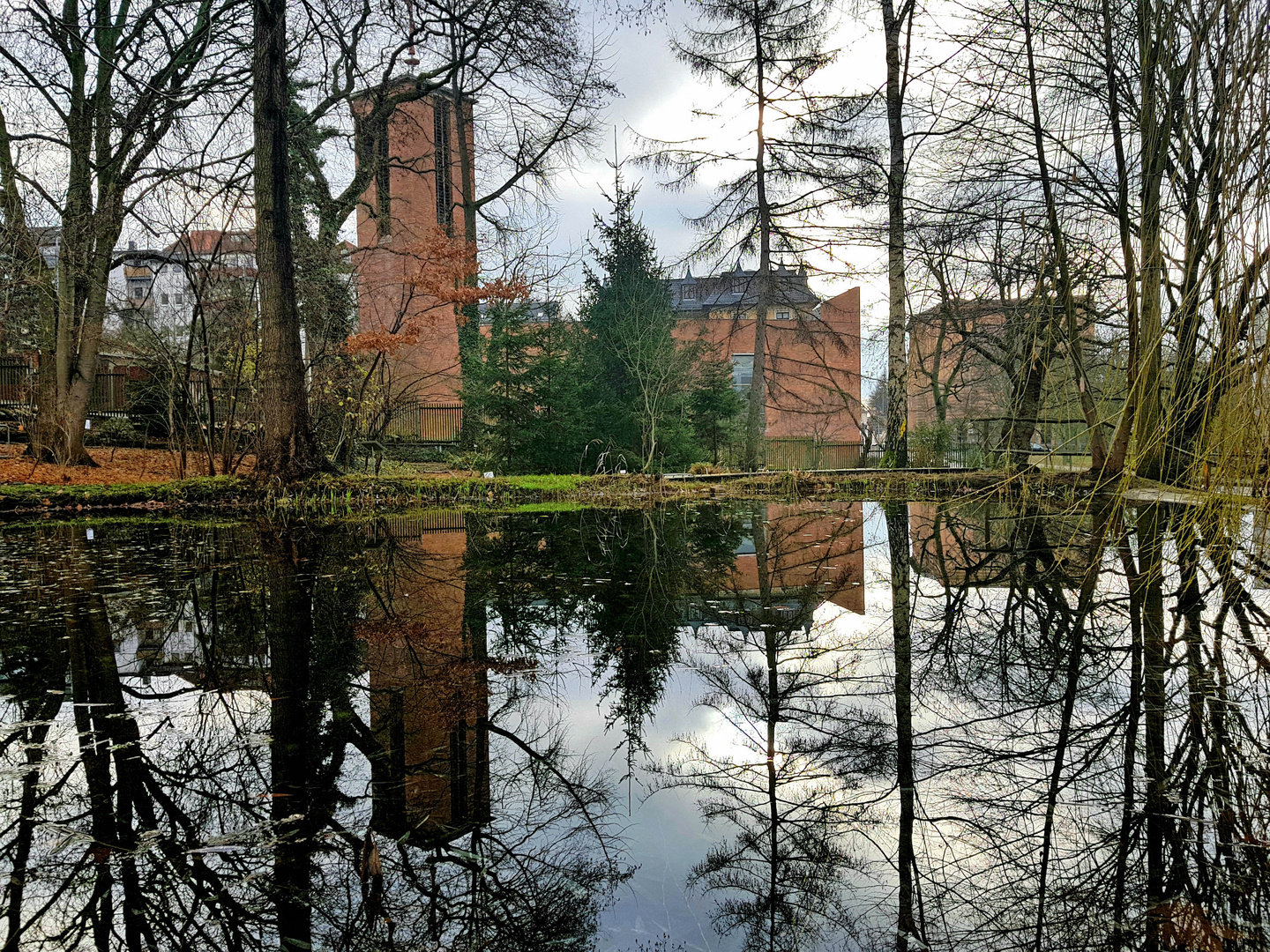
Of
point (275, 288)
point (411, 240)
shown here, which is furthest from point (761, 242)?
point (275, 288)

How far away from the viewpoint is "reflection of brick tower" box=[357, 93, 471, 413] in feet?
61.1

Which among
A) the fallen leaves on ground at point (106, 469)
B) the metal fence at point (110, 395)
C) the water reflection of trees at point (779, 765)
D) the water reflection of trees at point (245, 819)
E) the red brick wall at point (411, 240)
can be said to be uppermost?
the red brick wall at point (411, 240)

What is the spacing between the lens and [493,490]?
12.0 metres

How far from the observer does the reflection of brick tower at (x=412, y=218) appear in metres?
18.6

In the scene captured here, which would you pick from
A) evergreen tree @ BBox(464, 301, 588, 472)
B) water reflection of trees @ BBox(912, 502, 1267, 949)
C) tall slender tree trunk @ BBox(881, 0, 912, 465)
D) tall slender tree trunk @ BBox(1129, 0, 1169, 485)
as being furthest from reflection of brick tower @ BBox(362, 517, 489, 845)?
tall slender tree trunk @ BBox(881, 0, 912, 465)

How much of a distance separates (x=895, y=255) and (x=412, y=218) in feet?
50.7

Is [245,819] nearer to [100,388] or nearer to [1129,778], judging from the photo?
[1129,778]

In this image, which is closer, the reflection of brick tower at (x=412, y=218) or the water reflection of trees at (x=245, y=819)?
the water reflection of trees at (x=245, y=819)

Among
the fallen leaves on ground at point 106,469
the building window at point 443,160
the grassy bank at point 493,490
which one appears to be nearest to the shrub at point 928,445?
the grassy bank at point 493,490

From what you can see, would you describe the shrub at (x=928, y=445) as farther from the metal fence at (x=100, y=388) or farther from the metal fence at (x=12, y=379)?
the metal fence at (x=12, y=379)

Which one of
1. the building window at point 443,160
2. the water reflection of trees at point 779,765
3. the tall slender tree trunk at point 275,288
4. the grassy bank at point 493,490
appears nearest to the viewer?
the water reflection of trees at point 779,765

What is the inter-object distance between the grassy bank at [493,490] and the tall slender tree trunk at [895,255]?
132cm

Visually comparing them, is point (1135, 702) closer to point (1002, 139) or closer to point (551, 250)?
point (1002, 139)

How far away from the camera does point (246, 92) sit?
1223cm
